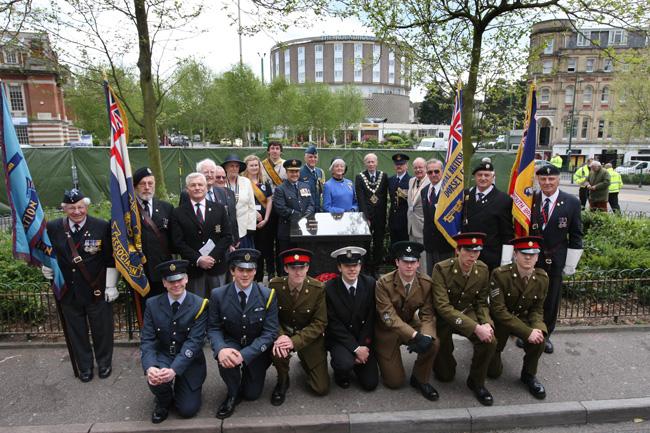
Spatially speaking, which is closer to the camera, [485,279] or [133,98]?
[485,279]

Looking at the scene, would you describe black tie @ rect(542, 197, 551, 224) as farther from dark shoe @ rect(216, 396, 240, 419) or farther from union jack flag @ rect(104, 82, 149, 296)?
union jack flag @ rect(104, 82, 149, 296)

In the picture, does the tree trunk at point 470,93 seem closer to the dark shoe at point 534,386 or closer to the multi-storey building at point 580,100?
the dark shoe at point 534,386

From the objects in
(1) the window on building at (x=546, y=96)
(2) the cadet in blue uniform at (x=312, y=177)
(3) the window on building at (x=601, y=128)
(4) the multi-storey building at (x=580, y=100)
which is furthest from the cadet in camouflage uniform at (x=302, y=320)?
(3) the window on building at (x=601, y=128)

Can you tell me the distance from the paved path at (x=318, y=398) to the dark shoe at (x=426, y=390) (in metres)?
0.06

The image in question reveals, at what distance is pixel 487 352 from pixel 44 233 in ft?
15.7

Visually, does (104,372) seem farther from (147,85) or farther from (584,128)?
(584,128)

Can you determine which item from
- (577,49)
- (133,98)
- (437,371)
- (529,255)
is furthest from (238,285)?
(577,49)

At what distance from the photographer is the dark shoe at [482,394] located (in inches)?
175

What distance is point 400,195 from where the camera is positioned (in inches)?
300

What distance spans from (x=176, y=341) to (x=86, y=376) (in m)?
1.40

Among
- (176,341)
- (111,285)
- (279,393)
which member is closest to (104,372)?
(111,285)

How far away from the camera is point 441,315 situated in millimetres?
4605

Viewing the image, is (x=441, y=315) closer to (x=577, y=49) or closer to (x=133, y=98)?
(x=133, y=98)

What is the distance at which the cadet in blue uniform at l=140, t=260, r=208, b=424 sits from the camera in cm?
420
